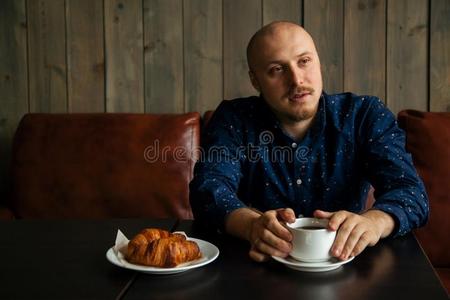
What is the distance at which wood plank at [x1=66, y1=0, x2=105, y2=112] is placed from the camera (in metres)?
2.18

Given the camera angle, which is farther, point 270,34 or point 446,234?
point 446,234

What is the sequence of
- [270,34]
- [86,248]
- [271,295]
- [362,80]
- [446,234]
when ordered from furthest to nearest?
[362,80], [446,234], [270,34], [86,248], [271,295]

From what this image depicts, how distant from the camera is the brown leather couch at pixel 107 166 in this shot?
193 cm

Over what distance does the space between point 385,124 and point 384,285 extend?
2.43 ft

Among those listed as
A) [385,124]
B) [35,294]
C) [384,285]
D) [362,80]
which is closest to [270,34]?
[385,124]

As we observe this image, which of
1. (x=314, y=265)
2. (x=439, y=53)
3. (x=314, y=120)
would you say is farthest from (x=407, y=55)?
(x=314, y=265)

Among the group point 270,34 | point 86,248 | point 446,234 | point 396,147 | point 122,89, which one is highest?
point 270,34

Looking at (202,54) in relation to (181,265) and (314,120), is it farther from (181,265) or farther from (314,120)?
(181,265)

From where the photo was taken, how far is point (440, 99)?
2.08 meters

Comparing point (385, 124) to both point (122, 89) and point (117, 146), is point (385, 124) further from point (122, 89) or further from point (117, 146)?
point (122, 89)

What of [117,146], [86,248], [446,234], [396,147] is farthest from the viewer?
[117,146]

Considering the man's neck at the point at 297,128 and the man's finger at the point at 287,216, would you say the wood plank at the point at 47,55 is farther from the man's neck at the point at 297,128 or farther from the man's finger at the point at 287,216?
the man's finger at the point at 287,216

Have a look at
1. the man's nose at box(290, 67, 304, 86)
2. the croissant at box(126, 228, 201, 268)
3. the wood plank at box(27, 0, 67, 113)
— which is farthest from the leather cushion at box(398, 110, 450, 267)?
the wood plank at box(27, 0, 67, 113)

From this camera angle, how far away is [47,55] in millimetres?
2217
